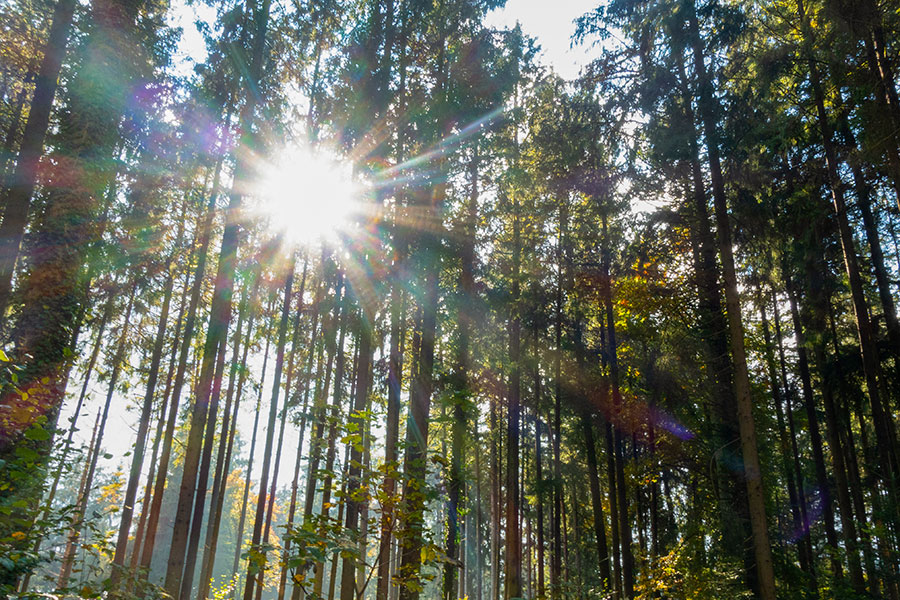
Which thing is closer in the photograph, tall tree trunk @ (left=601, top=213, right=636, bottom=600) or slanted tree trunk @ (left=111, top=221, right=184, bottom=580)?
tall tree trunk @ (left=601, top=213, right=636, bottom=600)

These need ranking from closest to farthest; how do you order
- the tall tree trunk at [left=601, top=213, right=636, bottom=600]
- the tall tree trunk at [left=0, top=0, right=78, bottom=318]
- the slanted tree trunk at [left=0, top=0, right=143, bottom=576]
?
1. the tall tree trunk at [left=0, top=0, right=78, bottom=318]
2. the slanted tree trunk at [left=0, top=0, right=143, bottom=576]
3. the tall tree trunk at [left=601, top=213, right=636, bottom=600]

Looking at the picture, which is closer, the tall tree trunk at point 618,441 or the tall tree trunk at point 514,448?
the tall tree trunk at point 618,441

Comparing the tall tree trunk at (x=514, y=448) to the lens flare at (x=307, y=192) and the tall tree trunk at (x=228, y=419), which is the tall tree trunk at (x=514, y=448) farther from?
the tall tree trunk at (x=228, y=419)

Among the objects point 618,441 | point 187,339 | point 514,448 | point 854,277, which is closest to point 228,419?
point 187,339

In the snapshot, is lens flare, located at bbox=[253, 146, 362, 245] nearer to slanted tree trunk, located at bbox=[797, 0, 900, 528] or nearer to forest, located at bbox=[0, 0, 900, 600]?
forest, located at bbox=[0, 0, 900, 600]

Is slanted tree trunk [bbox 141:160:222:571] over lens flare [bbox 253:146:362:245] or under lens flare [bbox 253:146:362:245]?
under

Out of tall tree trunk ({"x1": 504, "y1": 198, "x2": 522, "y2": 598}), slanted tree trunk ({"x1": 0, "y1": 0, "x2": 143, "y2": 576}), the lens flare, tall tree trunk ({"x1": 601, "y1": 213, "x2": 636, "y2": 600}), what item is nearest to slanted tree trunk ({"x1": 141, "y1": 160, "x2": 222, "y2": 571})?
the lens flare

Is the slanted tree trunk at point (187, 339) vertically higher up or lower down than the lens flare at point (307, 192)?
lower down

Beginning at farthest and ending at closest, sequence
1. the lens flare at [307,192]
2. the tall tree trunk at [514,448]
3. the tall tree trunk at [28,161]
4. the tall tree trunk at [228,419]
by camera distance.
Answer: the tall tree trunk at [228,419] → the tall tree trunk at [514,448] → the lens flare at [307,192] → the tall tree trunk at [28,161]

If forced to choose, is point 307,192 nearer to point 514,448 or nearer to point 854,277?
point 514,448

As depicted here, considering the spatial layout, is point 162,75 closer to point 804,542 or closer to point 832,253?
point 832,253

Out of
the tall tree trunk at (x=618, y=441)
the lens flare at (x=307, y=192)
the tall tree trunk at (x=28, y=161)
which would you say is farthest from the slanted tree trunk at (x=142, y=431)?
the tall tree trunk at (x=618, y=441)

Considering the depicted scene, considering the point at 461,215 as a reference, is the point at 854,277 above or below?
below

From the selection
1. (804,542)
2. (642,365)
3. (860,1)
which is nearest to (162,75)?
(860,1)
